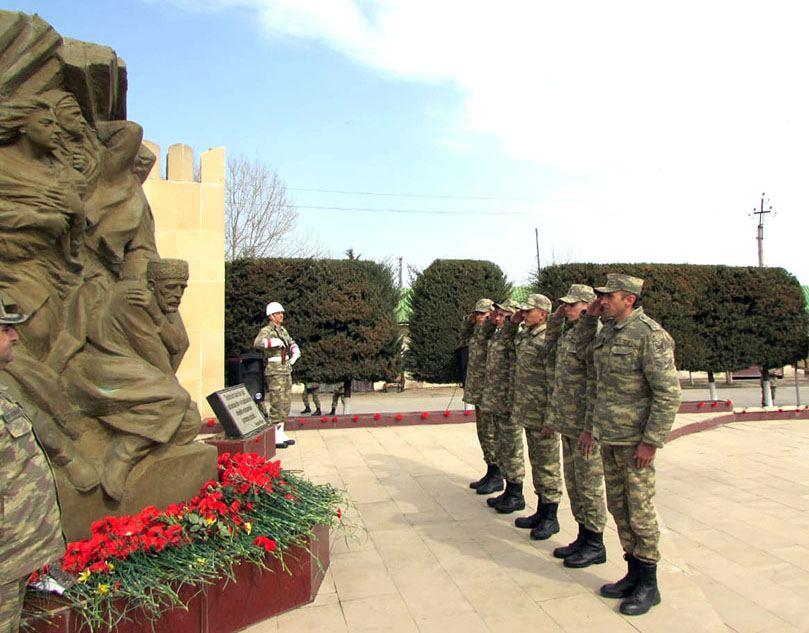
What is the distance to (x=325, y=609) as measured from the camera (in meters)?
3.45

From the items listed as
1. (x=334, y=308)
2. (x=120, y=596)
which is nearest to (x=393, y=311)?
(x=334, y=308)

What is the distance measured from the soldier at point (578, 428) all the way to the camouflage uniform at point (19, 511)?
3.16 metres

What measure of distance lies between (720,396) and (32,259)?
62.1ft

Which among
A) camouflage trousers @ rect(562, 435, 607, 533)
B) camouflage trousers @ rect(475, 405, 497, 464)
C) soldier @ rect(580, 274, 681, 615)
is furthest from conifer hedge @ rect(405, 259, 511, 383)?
soldier @ rect(580, 274, 681, 615)

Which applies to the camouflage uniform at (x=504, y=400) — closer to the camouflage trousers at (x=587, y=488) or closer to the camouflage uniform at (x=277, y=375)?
the camouflage trousers at (x=587, y=488)

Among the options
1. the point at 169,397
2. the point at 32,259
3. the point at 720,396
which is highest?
the point at 32,259

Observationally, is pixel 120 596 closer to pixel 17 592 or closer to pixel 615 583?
pixel 17 592

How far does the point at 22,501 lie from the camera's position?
198 centimetres

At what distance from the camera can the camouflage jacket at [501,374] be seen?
551 cm

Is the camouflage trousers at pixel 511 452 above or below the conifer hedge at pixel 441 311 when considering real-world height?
below

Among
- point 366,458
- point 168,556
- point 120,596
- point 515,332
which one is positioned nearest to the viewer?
point 120,596

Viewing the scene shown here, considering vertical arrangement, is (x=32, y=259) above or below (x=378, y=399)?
above

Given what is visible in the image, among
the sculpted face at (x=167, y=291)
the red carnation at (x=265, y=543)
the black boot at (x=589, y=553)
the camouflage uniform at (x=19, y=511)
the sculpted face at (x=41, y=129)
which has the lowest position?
the black boot at (x=589, y=553)

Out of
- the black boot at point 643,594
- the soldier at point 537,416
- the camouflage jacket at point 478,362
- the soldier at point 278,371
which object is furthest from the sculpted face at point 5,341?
the soldier at point 278,371
